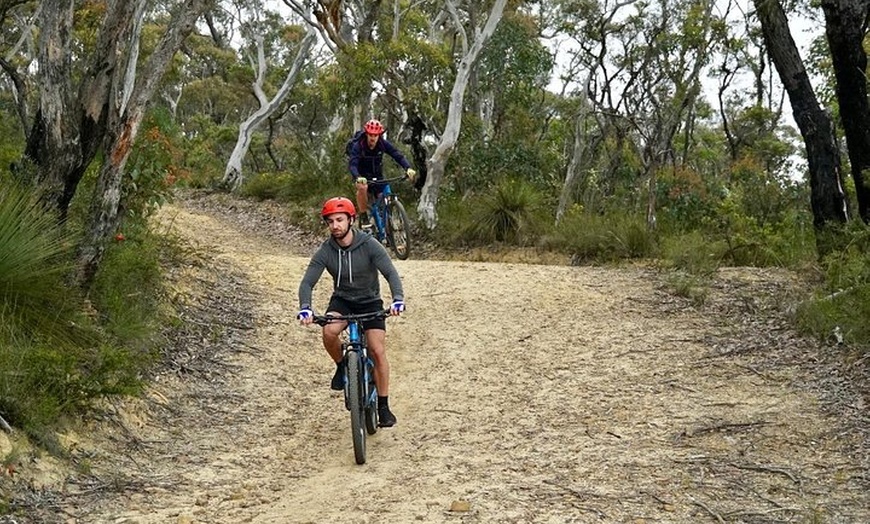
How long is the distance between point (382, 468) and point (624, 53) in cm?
1906

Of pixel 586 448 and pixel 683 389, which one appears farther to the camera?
pixel 683 389

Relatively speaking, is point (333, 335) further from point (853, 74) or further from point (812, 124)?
point (812, 124)

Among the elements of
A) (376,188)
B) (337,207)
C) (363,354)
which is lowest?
(363,354)

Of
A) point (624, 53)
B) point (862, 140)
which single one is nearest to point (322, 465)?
point (862, 140)

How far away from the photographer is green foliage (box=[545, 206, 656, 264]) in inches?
488

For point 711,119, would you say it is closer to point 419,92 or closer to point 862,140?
point 419,92

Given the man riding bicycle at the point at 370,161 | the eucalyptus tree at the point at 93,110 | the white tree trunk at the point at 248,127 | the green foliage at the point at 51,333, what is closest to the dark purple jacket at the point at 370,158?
the man riding bicycle at the point at 370,161

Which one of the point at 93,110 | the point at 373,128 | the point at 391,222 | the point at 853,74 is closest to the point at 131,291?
the point at 93,110

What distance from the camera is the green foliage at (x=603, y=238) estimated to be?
12391 mm

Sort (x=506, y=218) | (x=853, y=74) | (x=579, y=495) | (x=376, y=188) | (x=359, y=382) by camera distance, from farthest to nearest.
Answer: (x=506, y=218) < (x=376, y=188) < (x=853, y=74) < (x=359, y=382) < (x=579, y=495)

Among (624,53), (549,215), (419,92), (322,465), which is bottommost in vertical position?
(322,465)

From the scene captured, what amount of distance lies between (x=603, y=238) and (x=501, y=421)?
6783mm

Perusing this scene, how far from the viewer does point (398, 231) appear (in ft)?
39.3

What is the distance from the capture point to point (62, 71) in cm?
722
